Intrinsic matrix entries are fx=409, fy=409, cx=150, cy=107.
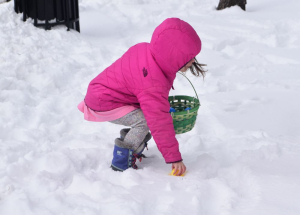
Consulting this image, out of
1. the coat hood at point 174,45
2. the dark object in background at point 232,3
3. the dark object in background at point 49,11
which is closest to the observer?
the coat hood at point 174,45

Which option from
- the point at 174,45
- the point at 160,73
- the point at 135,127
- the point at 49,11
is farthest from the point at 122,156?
the point at 49,11

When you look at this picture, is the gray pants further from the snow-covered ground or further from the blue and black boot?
the snow-covered ground

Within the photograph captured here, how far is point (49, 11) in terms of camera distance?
6.37 meters

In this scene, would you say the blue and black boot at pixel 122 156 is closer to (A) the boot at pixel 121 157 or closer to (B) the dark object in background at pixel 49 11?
(A) the boot at pixel 121 157

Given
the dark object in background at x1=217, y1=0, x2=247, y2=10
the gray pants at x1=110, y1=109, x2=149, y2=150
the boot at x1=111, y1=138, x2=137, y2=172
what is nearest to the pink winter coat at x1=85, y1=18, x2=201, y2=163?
the gray pants at x1=110, y1=109, x2=149, y2=150

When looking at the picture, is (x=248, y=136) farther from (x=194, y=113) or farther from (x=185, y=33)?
(x=185, y=33)

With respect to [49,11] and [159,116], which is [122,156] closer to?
[159,116]

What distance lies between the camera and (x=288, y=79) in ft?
15.6

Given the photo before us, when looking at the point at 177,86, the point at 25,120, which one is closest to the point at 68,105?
the point at 25,120

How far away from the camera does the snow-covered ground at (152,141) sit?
7.48 ft

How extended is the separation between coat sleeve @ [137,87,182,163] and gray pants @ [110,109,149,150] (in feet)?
0.60

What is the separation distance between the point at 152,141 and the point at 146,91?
39.1 inches

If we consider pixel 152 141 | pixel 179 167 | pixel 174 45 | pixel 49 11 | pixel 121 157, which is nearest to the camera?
pixel 174 45

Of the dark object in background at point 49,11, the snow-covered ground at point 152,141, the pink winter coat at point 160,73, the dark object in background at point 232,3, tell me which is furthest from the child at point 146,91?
the dark object in background at point 232,3
